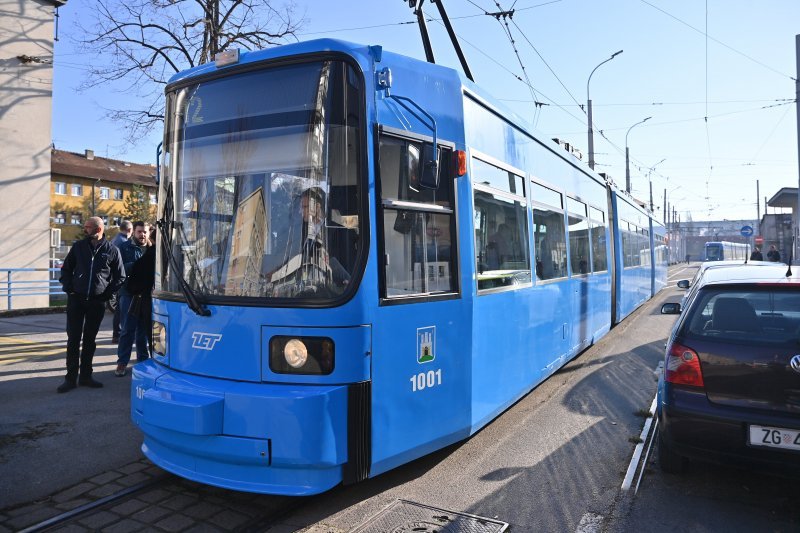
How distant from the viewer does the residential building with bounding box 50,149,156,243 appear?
56.3 metres

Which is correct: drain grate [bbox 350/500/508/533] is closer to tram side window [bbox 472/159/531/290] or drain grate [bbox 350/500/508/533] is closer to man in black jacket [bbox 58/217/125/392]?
tram side window [bbox 472/159/531/290]

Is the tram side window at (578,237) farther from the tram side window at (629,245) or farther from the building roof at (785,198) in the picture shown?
the building roof at (785,198)

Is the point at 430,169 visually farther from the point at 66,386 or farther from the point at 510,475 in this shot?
the point at 66,386

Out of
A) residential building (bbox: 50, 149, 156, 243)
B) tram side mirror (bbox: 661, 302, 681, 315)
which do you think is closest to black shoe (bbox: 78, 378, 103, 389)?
tram side mirror (bbox: 661, 302, 681, 315)

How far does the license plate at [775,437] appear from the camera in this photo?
3744 millimetres

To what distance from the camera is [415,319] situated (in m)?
4.01

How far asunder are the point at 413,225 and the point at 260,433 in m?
1.68

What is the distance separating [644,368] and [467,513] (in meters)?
6.08

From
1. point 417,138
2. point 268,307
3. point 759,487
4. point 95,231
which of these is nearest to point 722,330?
point 759,487

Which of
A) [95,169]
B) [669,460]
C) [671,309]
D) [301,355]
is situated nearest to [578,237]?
[671,309]

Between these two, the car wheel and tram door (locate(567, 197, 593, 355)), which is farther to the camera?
tram door (locate(567, 197, 593, 355))

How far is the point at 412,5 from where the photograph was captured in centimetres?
660

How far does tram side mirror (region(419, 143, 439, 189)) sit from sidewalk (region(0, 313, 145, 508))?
316cm

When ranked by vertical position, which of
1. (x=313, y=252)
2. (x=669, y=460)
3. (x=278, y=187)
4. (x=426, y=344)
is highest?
(x=278, y=187)
